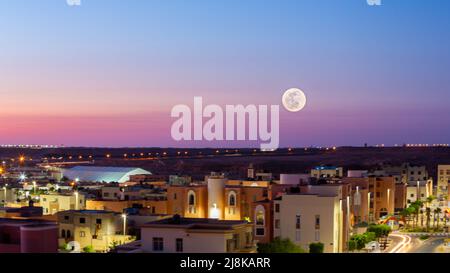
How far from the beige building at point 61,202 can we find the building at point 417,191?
1405 cm

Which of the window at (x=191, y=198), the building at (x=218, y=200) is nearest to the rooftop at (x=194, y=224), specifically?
the building at (x=218, y=200)

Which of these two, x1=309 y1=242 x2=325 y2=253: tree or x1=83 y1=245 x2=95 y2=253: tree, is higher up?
x1=309 y1=242 x2=325 y2=253: tree

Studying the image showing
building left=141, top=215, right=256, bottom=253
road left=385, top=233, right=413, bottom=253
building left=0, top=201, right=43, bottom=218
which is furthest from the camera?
road left=385, top=233, right=413, bottom=253

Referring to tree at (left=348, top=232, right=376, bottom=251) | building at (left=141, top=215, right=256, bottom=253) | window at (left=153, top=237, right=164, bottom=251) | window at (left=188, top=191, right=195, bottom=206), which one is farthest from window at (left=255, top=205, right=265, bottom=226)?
window at (left=153, top=237, right=164, bottom=251)

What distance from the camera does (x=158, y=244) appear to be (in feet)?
32.7

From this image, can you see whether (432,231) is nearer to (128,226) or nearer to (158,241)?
(128,226)

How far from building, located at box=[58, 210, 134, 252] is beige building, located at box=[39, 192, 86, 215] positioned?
432 cm

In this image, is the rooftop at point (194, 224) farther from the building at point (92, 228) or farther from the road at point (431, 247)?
the road at point (431, 247)

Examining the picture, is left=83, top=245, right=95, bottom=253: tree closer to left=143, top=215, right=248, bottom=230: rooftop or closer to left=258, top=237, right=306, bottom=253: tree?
left=258, top=237, right=306, bottom=253: tree

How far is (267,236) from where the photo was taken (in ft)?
48.2

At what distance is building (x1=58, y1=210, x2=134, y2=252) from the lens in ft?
48.2

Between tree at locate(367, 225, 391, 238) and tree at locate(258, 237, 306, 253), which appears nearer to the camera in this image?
tree at locate(258, 237, 306, 253)
